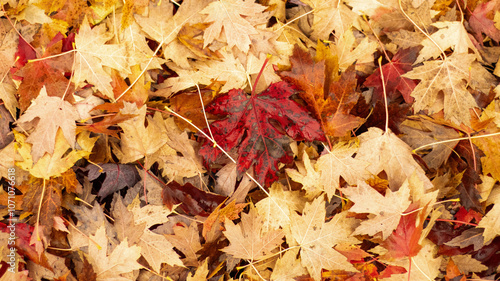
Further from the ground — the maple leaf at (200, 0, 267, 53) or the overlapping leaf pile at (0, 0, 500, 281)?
the maple leaf at (200, 0, 267, 53)

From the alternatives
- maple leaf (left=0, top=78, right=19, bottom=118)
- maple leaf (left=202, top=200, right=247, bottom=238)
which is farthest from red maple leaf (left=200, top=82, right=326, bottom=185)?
maple leaf (left=0, top=78, right=19, bottom=118)

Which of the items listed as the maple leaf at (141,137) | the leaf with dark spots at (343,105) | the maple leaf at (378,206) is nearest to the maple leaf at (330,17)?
the leaf with dark spots at (343,105)

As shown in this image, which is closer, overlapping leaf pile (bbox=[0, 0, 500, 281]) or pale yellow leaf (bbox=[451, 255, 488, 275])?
overlapping leaf pile (bbox=[0, 0, 500, 281])

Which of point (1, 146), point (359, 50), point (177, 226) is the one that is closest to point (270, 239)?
point (177, 226)

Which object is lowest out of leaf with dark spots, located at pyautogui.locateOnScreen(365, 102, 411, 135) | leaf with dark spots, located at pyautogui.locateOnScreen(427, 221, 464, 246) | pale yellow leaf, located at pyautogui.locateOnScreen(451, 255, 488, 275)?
pale yellow leaf, located at pyautogui.locateOnScreen(451, 255, 488, 275)

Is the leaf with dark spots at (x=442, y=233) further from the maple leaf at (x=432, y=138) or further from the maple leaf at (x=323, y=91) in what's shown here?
the maple leaf at (x=323, y=91)

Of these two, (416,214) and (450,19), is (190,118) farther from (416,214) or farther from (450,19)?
(450,19)

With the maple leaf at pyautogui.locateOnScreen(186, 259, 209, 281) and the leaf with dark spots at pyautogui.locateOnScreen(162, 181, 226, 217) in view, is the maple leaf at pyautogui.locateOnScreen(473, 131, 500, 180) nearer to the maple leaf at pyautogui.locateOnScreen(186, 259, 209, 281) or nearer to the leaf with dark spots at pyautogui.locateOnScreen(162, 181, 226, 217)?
the leaf with dark spots at pyautogui.locateOnScreen(162, 181, 226, 217)
